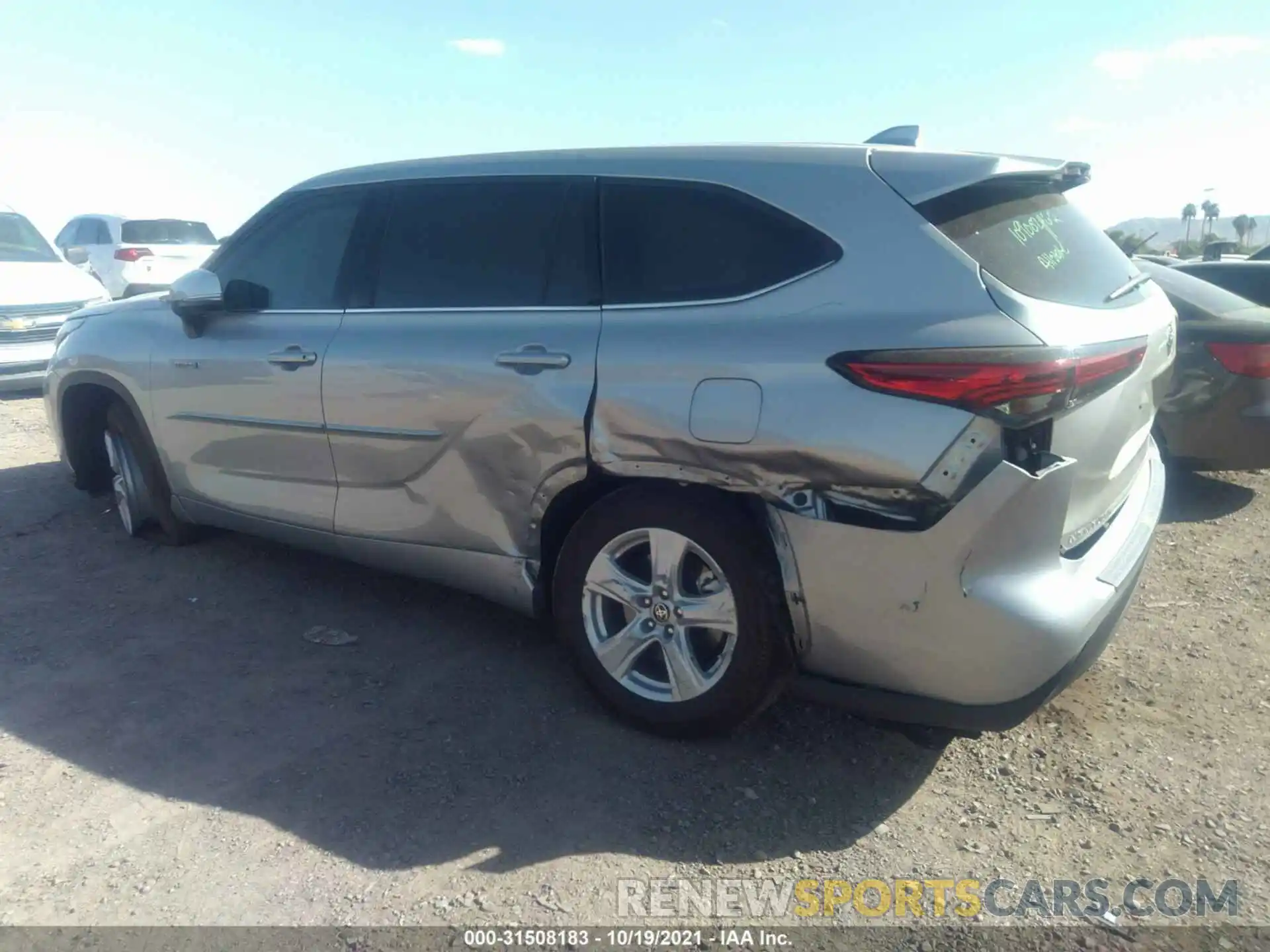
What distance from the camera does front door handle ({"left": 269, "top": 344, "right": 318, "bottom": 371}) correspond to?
3.89 m

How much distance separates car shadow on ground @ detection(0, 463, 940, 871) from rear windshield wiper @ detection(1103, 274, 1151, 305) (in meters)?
1.51

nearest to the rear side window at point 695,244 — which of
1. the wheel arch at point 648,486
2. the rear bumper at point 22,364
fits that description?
the wheel arch at point 648,486

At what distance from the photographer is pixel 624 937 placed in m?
2.40

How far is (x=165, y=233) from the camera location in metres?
16.3

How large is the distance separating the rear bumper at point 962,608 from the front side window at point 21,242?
10.5 meters

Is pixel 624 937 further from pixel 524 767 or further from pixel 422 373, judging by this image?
pixel 422 373

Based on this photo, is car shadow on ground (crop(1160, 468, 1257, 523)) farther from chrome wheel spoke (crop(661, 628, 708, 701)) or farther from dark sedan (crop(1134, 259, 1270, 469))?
chrome wheel spoke (crop(661, 628, 708, 701))

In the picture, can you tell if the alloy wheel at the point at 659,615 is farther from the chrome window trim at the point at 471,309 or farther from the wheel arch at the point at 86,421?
the wheel arch at the point at 86,421

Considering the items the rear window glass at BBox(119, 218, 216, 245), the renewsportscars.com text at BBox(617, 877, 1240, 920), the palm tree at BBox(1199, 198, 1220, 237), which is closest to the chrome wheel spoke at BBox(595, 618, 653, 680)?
the renewsportscars.com text at BBox(617, 877, 1240, 920)

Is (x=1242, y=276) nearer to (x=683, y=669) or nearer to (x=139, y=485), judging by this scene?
(x=683, y=669)

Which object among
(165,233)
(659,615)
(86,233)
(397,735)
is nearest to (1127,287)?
(659,615)

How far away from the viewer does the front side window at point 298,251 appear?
13.3ft

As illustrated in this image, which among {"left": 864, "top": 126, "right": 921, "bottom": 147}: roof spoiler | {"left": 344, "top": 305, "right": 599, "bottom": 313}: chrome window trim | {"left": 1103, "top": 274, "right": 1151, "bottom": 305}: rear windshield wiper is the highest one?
{"left": 864, "top": 126, "right": 921, "bottom": 147}: roof spoiler

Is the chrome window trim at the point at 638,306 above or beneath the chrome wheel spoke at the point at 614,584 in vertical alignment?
above
